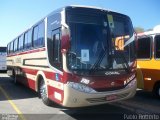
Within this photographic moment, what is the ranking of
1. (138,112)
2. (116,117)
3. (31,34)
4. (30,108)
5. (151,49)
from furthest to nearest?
(31,34)
(151,49)
(30,108)
(138,112)
(116,117)

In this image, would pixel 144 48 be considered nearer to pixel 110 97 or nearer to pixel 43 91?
pixel 110 97

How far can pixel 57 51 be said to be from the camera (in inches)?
332

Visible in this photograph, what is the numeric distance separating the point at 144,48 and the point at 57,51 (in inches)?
189

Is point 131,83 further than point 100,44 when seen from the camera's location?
Yes

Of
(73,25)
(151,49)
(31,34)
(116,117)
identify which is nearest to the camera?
(73,25)

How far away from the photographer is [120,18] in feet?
29.5

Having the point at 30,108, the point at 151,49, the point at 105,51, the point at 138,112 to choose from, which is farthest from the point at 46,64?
the point at 151,49

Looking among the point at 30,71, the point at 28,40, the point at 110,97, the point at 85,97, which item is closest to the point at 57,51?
the point at 85,97

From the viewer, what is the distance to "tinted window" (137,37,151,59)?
11.7 m

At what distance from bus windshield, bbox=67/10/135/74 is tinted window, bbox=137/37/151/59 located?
287 cm

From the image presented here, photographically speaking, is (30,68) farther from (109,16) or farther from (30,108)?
(109,16)

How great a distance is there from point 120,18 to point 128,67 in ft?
5.00

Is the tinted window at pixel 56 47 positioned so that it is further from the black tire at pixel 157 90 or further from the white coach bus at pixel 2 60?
the white coach bus at pixel 2 60

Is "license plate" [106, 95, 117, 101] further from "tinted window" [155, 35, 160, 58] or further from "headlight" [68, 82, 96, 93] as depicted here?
"tinted window" [155, 35, 160, 58]
